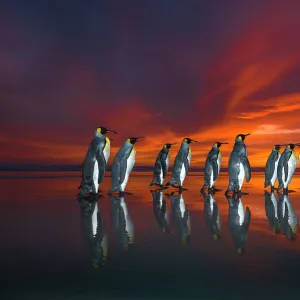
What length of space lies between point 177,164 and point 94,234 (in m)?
7.72

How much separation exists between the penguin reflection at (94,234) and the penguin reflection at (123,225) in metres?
0.18

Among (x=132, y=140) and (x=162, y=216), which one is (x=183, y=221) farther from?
(x=132, y=140)

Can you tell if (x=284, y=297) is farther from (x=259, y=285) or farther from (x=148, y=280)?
(x=148, y=280)

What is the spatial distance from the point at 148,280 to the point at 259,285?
0.79m

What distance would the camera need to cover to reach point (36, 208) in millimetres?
7953

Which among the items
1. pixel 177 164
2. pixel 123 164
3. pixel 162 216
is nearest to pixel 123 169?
pixel 123 164

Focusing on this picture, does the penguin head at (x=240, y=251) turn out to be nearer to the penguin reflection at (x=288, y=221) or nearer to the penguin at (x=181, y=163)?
the penguin reflection at (x=288, y=221)

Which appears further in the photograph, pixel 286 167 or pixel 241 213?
pixel 286 167

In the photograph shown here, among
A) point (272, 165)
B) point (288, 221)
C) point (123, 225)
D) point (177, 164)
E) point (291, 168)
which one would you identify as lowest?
point (288, 221)

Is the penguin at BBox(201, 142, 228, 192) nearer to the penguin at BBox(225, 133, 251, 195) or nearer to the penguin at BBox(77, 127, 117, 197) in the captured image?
the penguin at BBox(225, 133, 251, 195)

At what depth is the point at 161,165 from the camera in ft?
43.7

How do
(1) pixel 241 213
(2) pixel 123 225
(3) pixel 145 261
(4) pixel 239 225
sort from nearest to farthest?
(3) pixel 145 261 < (4) pixel 239 225 < (2) pixel 123 225 < (1) pixel 241 213

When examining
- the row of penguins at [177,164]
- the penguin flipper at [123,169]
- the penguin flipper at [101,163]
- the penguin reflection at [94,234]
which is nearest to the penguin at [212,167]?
the row of penguins at [177,164]

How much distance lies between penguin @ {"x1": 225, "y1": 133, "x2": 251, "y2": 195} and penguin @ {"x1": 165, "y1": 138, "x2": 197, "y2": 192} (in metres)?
1.93
